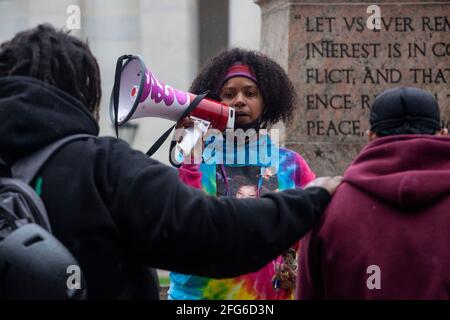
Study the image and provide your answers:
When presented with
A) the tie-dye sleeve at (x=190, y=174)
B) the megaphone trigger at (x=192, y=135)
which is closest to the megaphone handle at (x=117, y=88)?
the megaphone trigger at (x=192, y=135)

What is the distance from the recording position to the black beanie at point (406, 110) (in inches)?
144

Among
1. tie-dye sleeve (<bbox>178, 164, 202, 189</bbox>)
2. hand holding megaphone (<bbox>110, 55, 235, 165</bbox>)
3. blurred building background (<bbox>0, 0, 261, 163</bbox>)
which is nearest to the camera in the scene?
hand holding megaphone (<bbox>110, 55, 235, 165</bbox>)

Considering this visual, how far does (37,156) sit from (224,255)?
58cm

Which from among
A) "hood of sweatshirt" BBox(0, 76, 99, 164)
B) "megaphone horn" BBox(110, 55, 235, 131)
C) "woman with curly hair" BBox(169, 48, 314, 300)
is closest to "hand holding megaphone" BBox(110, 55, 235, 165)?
"megaphone horn" BBox(110, 55, 235, 131)

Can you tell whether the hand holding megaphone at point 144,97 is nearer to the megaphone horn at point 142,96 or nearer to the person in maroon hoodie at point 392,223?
the megaphone horn at point 142,96

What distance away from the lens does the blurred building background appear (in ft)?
69.6

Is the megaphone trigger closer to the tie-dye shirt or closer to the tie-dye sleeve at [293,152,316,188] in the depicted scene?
the tie-dye shirt

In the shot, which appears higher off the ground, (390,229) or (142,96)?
(142,96)

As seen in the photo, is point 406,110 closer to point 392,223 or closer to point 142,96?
point 392,223

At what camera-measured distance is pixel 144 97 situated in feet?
15.0

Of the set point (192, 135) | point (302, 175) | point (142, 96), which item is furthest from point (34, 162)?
point (302, 175)

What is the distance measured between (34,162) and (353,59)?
4219mm

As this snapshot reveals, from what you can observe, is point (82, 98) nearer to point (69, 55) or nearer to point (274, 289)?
point (69, 55)
